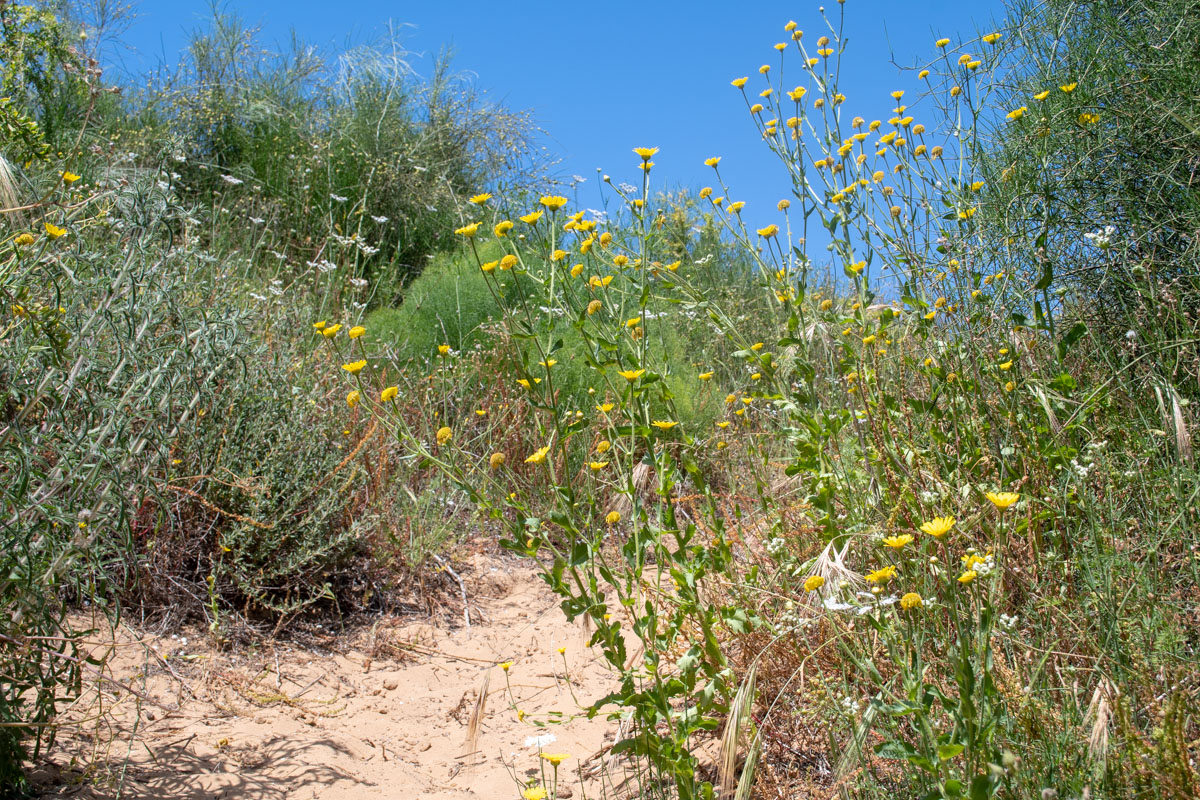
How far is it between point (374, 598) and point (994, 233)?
112 inches

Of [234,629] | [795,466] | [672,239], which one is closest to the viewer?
[795,466]

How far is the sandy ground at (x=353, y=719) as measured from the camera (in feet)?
7.43

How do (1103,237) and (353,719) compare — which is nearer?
(1103,237)

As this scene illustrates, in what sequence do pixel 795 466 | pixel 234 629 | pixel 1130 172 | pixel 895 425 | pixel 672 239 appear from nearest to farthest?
pixel 795 466, pixel 895 425, pixel 1130 172, pixel 234 629, pixel 672 239

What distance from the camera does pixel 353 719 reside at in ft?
9.26

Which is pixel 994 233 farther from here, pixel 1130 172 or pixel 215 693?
pixel 215 693

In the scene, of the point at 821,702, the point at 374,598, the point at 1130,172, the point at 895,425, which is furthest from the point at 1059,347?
the point at 374,598

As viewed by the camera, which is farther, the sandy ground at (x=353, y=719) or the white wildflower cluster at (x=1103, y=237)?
the white wildflower cluster at (x=1103, y=237)

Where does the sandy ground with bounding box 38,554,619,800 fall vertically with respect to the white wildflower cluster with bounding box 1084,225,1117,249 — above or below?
below

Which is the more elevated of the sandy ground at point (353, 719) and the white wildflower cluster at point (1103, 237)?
the white wildflower cluster at point (1103, 237)

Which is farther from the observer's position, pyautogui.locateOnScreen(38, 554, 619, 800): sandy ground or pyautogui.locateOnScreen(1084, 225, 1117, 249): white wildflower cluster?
pyautogui.locateOnScreen(1084, 225, 1117, 249): white wildflower cluster

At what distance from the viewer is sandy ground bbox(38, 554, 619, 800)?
7.43 feet

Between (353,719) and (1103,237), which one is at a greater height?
(1103,237)

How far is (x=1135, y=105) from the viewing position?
2.89 meters
